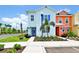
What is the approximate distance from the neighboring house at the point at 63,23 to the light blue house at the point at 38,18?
0.31 feet

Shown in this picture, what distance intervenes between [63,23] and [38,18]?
492mm

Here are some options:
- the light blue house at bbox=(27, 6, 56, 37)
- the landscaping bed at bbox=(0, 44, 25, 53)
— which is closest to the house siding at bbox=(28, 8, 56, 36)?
the light blue house at bbox=(27, 6, 56, 37)

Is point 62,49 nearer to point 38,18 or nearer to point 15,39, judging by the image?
point 38,18

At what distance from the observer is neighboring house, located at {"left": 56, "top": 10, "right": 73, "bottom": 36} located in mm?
8711

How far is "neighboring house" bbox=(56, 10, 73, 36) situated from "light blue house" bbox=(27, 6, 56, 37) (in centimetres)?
10

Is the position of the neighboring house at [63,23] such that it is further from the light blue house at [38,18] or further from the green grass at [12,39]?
the green grass at [12,39]

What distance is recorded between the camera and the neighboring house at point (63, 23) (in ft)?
28.6

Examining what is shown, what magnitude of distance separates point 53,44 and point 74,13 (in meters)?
0.77

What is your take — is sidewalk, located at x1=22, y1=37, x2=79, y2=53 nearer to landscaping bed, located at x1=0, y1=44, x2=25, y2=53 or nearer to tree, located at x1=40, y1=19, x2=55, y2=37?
landscaping bed, located at x1=0, y1=44, x2=25, y2=53

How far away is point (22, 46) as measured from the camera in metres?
8.93
